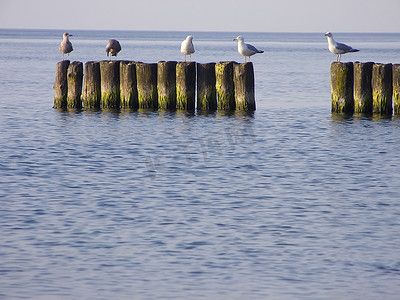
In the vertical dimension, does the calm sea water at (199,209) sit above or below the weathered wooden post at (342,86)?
below

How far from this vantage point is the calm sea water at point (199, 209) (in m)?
7.60

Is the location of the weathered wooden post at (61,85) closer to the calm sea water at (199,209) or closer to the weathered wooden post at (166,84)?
the calm sea water at (199,209)

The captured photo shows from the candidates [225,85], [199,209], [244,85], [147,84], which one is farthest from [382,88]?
[199,209]

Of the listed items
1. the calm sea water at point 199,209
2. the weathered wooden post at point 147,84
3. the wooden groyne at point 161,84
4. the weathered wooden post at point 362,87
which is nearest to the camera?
the calm sea water at point 199,209

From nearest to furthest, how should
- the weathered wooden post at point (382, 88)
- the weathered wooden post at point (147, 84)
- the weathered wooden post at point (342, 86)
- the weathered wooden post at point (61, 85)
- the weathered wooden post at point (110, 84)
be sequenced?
the weathered wooden post at point (382, 88) → the weathered wooden post at point (342, 86) → the weathered wooden post at point (147, 84) → the weathered wooden post at point (110, 84) → the weathered wooden post at point (61, 85)

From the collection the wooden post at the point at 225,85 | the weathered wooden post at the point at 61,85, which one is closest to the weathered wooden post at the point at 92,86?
the weathered wooden post at the point at 61,85

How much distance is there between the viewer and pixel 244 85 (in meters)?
19.3

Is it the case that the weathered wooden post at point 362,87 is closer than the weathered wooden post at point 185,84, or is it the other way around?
the weathered wooden post at point 362,87

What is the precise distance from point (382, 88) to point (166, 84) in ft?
18.5

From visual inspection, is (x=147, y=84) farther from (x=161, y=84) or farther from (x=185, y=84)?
(x=185, y=84)

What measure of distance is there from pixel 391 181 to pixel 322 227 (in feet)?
11.3

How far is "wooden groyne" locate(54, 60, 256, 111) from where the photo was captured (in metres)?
19.4

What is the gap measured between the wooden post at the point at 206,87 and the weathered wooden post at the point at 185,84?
0.17 m

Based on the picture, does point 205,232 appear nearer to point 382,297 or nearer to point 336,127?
point 382,297
